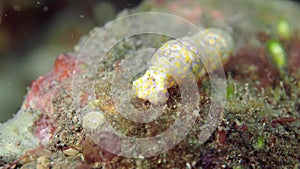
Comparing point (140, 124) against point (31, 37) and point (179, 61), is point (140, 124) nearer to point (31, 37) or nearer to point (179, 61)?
point (179, 61)

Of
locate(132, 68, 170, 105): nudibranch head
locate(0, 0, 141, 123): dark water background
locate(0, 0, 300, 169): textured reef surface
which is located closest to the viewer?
locate(0, 0, 300, 169): textured reef surface

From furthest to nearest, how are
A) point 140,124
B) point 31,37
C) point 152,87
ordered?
1. point 31,37
2. point 152,87
3. point 140,124

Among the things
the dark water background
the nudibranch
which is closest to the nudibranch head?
the nudibranch

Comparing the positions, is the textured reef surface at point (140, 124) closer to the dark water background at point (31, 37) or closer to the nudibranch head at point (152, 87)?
the nudibranch head at point (152, 87)

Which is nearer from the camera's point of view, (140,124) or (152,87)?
(140,124)

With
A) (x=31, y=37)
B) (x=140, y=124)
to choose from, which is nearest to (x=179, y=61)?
(x=140, y=124)

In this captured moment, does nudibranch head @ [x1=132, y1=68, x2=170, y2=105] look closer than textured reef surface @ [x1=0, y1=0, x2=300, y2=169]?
No

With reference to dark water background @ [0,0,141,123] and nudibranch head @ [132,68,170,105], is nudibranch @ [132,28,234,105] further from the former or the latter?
dark water background @ [0,0,141,123]
